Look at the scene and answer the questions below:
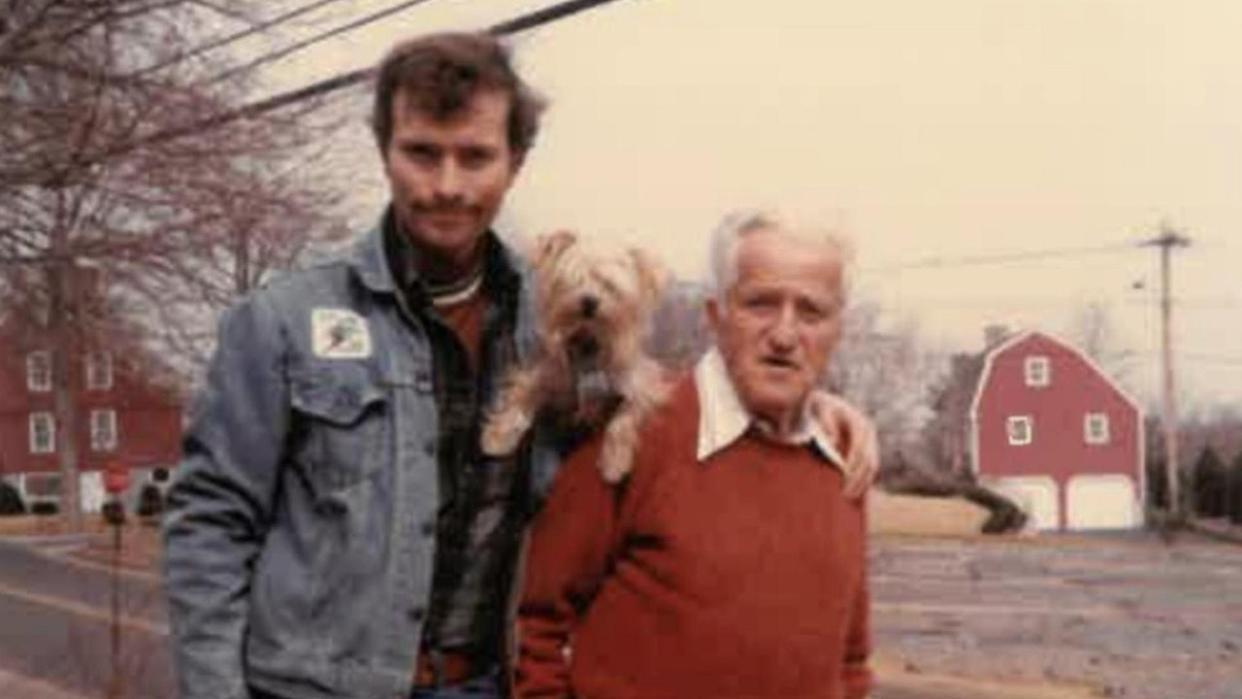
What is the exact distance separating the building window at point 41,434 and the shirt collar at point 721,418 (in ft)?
240

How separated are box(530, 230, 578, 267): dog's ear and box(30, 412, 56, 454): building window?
2886 inches

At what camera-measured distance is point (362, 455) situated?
2.83m

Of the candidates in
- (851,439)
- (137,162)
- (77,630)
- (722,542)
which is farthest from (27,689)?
(722,542)

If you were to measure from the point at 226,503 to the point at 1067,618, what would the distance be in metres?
20.9

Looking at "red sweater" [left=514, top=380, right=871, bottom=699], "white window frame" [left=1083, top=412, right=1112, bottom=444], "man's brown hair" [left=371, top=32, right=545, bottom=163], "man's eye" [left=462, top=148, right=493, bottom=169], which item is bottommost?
"white window frame" [left=1083, top=412, right=1112, bottom=444]

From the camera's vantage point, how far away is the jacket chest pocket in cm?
281

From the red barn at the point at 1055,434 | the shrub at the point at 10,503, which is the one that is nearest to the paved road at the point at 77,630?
the shrub at the point at 10,503

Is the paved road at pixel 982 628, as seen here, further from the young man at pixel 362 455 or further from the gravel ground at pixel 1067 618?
the young man at pixel 362 455

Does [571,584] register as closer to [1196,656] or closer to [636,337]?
[636,337]

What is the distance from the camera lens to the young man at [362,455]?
2.81 metres

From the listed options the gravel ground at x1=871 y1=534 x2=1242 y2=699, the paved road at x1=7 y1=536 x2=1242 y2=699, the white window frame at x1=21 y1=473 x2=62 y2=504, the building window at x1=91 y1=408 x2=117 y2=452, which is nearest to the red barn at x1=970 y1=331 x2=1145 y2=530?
the building window at x1=91 y1=408 x2=117 y2=452

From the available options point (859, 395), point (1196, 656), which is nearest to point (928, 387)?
point (859, 395)

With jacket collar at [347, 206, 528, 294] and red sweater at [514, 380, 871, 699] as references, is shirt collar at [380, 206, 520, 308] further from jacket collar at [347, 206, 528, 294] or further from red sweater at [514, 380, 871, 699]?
red sweater at [514, 380, 871, 699]

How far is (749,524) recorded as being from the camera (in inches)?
117
